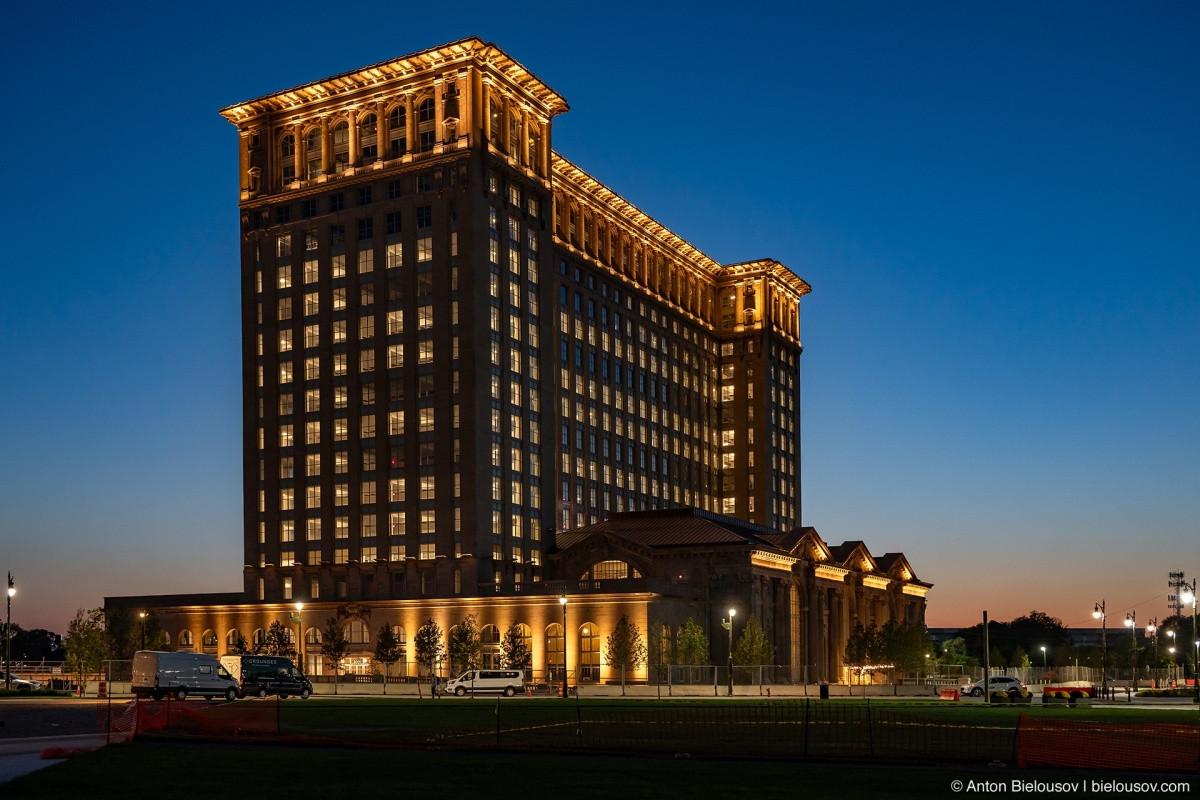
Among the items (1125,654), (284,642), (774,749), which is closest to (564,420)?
(284,642)

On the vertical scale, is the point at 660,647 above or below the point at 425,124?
below

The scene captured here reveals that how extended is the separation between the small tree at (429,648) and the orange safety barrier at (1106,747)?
3917 inches

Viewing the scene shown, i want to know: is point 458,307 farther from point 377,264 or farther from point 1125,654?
point 1125,654

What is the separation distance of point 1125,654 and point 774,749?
17251 centimetres

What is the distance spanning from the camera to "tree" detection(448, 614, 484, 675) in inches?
5133

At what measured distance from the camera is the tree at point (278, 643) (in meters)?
141

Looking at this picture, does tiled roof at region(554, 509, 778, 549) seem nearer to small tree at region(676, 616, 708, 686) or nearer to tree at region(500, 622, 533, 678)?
small tree at region(676, 616, 708, 686)

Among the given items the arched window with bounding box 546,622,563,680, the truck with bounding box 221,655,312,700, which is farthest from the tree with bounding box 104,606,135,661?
the truck with bounding box 221,655,312,700

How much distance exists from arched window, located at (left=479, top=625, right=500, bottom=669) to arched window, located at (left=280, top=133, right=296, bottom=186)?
187ft

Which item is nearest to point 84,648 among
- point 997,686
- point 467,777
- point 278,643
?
point 278,643

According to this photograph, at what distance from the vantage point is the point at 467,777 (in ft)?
94.0

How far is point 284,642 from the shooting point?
141 metres

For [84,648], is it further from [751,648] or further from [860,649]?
[860,649]

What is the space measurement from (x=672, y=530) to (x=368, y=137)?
54.0 metres
